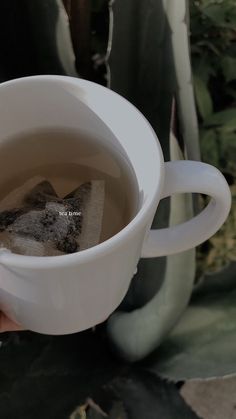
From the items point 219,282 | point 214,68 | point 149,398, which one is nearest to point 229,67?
point 214,68

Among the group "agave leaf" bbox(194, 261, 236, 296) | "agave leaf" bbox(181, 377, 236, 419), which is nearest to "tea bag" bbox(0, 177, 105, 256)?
"agave leaf" bbox(194, 261, 236, 296)

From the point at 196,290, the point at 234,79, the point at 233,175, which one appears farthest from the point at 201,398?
→ the point at 234,79

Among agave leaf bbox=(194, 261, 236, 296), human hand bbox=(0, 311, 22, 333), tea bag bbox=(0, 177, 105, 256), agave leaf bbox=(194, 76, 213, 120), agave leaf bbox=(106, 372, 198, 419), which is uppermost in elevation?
tea bag bbox=(0, 177, 105, 256)

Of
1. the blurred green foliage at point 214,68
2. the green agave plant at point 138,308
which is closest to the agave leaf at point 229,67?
the blurred green foliage at point 214,68

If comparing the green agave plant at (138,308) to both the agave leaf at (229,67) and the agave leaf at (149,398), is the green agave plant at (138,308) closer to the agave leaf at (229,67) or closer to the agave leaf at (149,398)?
the agave leaf at (149,398)

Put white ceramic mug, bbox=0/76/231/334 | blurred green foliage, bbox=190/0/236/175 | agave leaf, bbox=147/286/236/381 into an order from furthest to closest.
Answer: blurred green foliage, bbox=190/0/236/175 < agave leaf, bbox=147/286/236/381 < white ceramic mug, bbox=0/76/231/334

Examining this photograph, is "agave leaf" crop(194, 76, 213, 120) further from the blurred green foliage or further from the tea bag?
the tea bag

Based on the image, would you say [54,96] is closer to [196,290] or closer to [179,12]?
[179,12]
